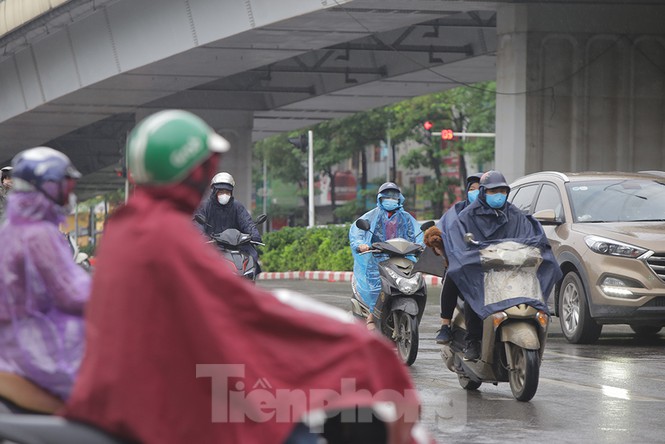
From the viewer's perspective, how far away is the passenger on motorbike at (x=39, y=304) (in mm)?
4961

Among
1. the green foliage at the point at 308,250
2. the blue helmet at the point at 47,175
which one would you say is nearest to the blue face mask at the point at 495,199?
the blue helmet at the point at 47,175

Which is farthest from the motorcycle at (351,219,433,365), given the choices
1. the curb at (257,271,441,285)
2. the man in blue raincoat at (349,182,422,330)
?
the curb at (257,271,441,285)

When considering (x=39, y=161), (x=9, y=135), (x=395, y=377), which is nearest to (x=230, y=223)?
(x=39, y=161)

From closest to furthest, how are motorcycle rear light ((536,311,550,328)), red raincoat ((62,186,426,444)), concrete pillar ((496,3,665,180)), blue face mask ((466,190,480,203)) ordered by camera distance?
1. red raincoat ((62,186,426,444))
2. motorcycle rear light ((536,311,550,328))
3. blue face mask ((466,190,480,203))
4. concrete pillar ((496,3,665,180))

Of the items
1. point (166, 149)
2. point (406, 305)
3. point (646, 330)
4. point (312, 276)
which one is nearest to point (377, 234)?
point (406, 305)

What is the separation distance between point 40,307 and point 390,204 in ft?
30.3

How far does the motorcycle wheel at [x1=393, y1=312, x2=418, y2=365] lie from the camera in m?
13.3

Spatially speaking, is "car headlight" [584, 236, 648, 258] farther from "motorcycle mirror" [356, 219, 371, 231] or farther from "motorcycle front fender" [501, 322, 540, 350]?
"motorcycle front fender" [501, 322, 540, 350]

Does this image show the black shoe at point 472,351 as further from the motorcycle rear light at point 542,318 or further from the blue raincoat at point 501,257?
the motorcycle rear light at point 542,318

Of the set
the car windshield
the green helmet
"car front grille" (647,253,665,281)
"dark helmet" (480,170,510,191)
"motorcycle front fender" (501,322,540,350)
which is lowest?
"car front grille" (647,253,665,281)

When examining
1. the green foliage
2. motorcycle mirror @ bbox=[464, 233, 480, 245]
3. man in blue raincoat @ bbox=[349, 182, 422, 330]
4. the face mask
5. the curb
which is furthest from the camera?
the green foliage

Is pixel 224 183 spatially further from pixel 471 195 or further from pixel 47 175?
pixel 47 175

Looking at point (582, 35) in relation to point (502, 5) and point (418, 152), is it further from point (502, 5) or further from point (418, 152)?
point (418, 152)

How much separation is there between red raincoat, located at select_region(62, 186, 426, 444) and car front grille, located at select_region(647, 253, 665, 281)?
11.6 metres
